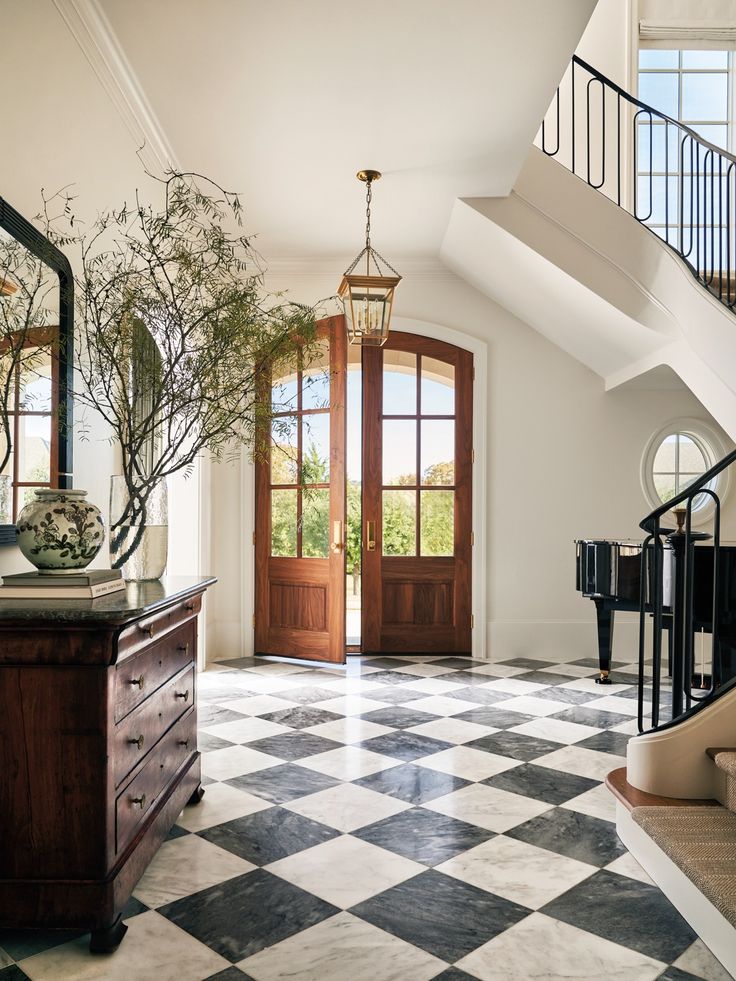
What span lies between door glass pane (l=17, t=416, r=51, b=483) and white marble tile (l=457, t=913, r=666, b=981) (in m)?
2.06

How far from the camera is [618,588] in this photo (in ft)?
17.6

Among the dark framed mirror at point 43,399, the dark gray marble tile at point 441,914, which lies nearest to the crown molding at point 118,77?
the dark framed mirror at point 43,399

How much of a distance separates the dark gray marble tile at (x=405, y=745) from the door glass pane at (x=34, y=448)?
7.04 feet

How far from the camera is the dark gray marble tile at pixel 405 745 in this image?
404 centimetres

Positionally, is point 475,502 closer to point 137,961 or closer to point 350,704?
point 350,704

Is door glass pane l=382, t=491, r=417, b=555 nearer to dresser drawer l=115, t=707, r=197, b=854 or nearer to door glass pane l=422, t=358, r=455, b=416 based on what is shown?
door glass pane l=422, t=358, r=455, b=416

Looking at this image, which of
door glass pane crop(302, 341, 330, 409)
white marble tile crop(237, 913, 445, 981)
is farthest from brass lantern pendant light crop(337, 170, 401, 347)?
white marble tile crop(237, 913, 445, 981)

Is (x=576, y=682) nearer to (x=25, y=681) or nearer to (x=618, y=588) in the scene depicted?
(x=618, y=588)

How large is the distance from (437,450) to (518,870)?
4.28 m

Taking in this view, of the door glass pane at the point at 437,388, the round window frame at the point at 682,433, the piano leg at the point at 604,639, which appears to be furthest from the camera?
the door glass pane at the point at 437,388

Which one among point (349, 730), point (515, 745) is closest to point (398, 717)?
point (349, 730)

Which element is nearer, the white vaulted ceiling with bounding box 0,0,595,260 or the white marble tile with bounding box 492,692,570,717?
the white vaulted ceiling with bounding box 0,0,595,260

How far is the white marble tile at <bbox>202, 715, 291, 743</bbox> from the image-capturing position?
432 centimetres

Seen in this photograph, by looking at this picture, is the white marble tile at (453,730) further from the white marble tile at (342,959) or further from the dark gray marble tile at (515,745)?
the white marble tile at (342,959)
